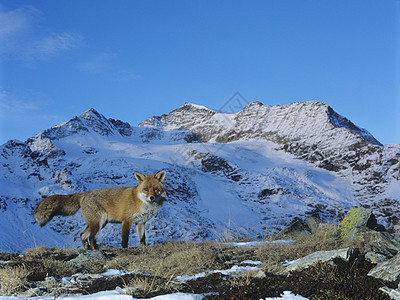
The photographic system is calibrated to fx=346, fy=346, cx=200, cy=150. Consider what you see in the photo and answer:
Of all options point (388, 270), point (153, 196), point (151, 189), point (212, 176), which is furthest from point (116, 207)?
point (212, 176)

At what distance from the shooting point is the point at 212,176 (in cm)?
12131

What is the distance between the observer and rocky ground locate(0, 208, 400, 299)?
5539mm

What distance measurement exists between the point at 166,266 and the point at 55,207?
5139mm

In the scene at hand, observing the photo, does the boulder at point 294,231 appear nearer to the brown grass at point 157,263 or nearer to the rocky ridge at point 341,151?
the brown grass at point 157,263

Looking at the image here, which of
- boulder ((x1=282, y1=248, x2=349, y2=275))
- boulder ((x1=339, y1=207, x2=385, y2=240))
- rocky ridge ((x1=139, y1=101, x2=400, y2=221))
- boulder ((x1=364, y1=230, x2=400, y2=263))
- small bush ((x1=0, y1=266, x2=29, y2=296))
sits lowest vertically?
small bush ((x1=0, y1=266, x2=29, y2=296))

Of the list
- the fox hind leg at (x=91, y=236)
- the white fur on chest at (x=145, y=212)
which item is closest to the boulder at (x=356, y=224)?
the white fur on chest at (x=145, y=212)

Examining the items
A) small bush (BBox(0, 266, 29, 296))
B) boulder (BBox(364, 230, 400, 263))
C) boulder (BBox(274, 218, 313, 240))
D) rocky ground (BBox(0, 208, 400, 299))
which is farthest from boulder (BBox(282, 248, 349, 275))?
boulder (BBox(274, 218, 313, 240))

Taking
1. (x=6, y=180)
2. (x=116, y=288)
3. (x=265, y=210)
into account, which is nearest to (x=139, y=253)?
(x=116, y=288)

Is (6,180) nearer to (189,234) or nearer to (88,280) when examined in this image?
(189,234)

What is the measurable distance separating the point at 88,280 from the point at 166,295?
261 cm

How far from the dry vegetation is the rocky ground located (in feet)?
0.06

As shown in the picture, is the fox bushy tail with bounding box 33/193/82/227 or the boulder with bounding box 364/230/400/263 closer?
the boulder with bounding box 364/230/400/263

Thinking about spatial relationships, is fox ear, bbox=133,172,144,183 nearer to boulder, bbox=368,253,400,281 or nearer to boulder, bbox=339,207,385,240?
boulder, bbox=339,207,385,240

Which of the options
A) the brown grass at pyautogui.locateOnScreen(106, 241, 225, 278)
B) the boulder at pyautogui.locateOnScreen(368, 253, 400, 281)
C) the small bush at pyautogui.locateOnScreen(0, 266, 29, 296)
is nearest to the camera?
the boulder at pyautogui.locateOnScreen(368, 253, 400, 281)
